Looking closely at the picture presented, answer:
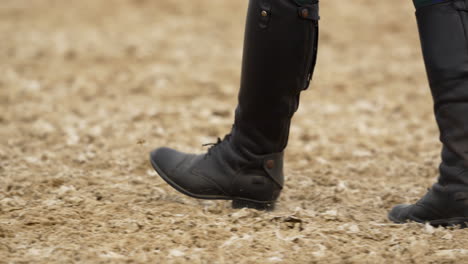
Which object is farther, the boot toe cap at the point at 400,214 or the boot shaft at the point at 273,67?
the boot toe cap at the point at 400,214

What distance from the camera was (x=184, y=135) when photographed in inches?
136

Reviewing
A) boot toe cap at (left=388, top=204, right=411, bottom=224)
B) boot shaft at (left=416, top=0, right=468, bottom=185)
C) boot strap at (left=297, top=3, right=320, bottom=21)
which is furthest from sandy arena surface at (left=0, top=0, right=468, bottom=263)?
boot strap at (left=297, top=3, right=320, bottom=21)

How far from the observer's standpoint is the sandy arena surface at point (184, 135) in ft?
5.82

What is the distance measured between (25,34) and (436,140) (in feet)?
13.4

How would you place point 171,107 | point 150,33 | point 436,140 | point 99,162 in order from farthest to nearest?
point 150,33, point 171,107, point 436,140, point 99,162

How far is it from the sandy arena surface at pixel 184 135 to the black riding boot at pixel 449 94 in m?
0.09

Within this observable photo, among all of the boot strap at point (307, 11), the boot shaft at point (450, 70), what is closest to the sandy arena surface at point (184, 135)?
the boot shaft at point (450, 70)

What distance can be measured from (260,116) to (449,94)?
61 cm

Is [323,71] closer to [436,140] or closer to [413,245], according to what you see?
[436,140]

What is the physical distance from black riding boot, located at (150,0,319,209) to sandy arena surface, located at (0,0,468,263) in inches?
4.0

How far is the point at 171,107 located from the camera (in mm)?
3971

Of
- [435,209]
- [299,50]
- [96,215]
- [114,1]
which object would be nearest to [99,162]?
[96,215]

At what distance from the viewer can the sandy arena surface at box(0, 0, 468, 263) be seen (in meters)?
1.78

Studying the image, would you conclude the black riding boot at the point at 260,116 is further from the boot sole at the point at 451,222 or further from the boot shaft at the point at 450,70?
the boot sole at the point at 451,222
